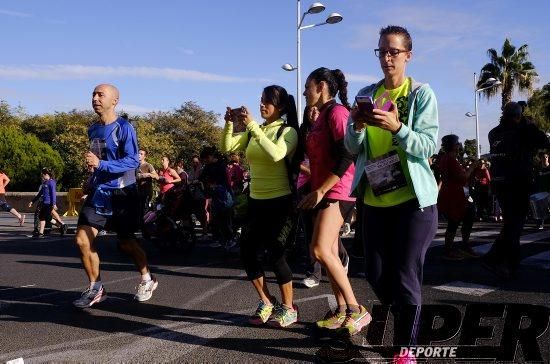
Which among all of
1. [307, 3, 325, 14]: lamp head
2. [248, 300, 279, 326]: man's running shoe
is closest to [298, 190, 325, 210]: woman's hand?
[248, 300, 279, 326]: man's running shoe

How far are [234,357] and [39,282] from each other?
12.2ft

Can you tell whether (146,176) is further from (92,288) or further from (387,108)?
(387,108)

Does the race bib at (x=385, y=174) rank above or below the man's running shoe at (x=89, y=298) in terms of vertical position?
above

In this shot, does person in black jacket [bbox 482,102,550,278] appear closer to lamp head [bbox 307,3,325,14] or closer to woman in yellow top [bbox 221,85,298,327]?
woman in yellow top [bbox 221,85,298,327]

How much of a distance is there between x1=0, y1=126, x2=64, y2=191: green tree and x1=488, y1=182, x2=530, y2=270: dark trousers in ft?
102

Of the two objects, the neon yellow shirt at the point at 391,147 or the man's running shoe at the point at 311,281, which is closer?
the neon yellow shirt at the point at 391,147

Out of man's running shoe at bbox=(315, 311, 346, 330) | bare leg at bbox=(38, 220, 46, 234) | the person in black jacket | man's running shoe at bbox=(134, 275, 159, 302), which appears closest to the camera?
man's running shoe at bbox=(315, 311, 346, 330)

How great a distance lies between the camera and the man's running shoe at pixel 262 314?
13.4ft

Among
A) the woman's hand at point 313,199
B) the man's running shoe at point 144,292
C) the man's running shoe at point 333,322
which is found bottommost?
the man's running shoe at point 144,292

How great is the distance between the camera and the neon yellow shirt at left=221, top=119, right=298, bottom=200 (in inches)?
157

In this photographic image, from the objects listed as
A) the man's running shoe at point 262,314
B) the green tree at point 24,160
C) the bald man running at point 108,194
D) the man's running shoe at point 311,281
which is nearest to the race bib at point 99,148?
the bald man running at point 108,194

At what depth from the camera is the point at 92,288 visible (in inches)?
190

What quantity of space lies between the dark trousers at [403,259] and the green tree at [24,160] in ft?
108

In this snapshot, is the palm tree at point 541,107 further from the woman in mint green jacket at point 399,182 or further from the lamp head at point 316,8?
the woman in mint green jacket at point 399,182
